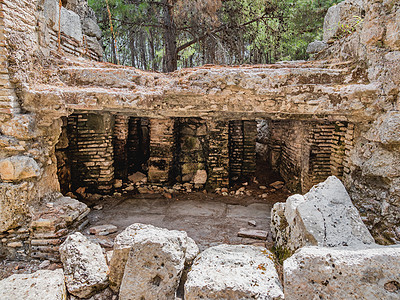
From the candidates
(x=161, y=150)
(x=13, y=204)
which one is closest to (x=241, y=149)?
(x=161, y=150)

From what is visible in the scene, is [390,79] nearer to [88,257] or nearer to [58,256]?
[88,257]

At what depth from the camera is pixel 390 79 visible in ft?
10.9

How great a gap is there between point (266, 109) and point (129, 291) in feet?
10.3

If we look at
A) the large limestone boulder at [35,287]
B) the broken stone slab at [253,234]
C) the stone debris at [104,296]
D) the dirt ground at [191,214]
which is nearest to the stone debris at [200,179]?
the dirt ground at [191,214]

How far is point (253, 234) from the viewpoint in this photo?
3.93 meters

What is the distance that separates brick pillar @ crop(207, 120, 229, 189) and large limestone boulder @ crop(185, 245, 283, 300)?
3285mm

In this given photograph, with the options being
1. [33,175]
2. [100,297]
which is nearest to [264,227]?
[100,297]

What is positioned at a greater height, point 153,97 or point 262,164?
point 153,97

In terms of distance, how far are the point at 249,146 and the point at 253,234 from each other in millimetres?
3612

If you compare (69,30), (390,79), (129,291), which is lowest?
(129,291)

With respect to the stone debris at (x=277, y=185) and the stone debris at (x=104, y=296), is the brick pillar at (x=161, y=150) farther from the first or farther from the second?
the stone debris at (x=104, y=296)

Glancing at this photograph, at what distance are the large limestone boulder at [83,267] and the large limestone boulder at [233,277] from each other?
4.10 ft

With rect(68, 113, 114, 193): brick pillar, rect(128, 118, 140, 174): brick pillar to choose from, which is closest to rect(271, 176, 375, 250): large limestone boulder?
rect(68, 113, 114, 193): brick pillar

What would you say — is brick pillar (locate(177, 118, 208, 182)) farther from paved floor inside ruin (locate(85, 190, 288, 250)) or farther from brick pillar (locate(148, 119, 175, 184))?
paved floor inside ruin (locate(85, 190, 288, 250))
